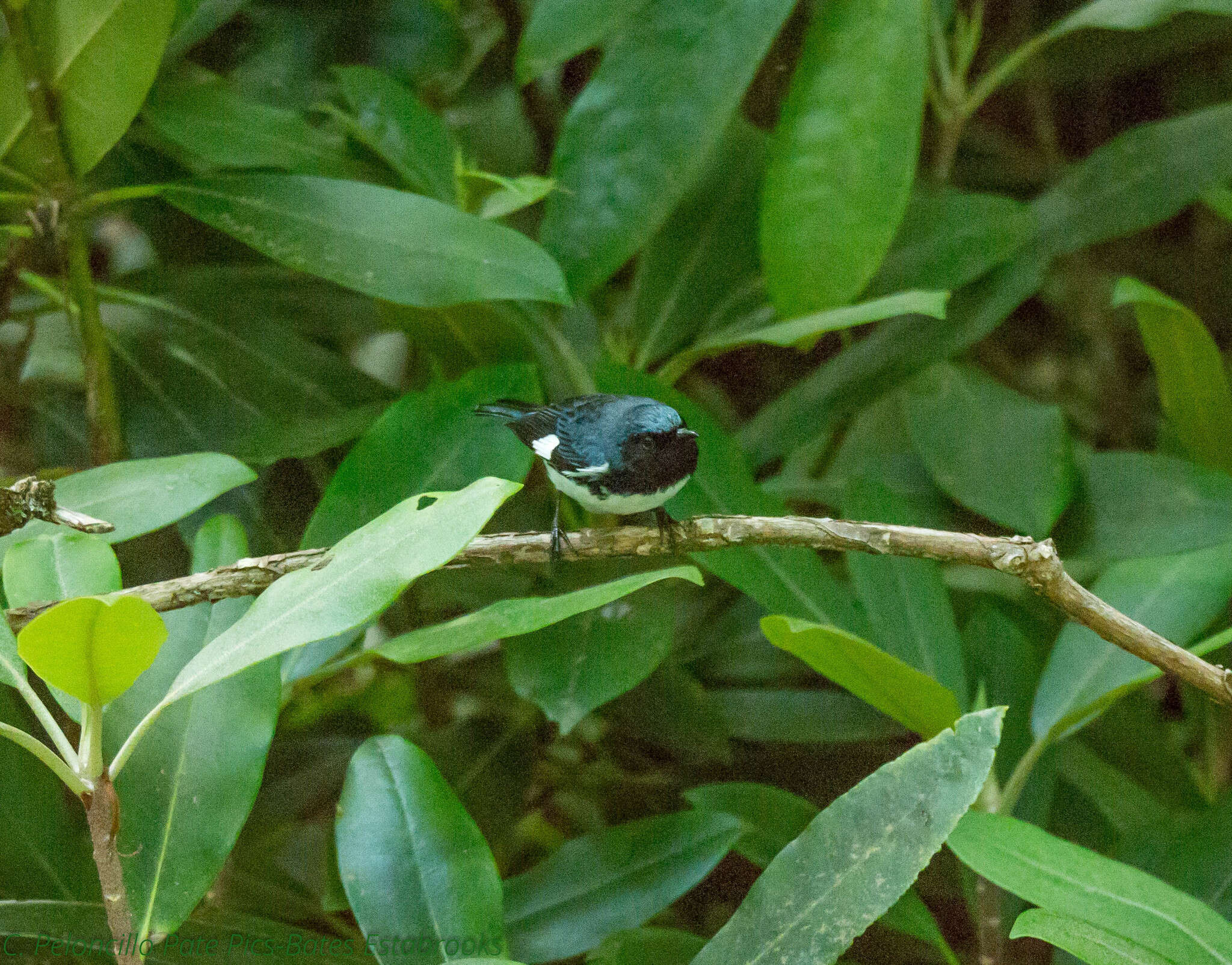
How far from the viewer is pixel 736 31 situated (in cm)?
152

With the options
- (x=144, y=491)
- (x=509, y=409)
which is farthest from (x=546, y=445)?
(x=144, y=491)

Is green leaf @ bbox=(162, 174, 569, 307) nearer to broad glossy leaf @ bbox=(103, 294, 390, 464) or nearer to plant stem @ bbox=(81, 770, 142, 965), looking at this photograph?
broad glossy leaf @ bbox=(103, 294, 390, 464)

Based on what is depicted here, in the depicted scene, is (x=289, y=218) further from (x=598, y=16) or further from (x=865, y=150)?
(x=865, y=150)

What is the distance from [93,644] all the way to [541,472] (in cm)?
91

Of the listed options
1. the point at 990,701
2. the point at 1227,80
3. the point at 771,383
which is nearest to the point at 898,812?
the point at 990,701

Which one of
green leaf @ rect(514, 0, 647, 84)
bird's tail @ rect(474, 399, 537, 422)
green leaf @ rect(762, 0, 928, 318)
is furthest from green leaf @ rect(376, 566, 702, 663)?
green leaf @ rect(514, 0, 647, 84)

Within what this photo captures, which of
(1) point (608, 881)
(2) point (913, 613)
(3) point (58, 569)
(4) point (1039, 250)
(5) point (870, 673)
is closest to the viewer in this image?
(3) point (58, 569)

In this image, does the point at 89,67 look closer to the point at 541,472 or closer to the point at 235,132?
the point at 235,132

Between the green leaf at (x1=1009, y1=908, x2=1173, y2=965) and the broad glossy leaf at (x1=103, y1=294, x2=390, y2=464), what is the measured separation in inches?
43.2

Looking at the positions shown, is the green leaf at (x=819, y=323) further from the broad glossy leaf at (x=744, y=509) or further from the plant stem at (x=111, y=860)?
the plant stem at (x=111, y=860)

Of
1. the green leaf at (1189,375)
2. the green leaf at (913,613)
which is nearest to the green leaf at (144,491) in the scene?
the green leaf at (913,613)

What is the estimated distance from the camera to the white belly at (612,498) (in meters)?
1.31

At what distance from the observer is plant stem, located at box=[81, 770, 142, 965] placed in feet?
2.70

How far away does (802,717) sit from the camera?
1578 millimetres
